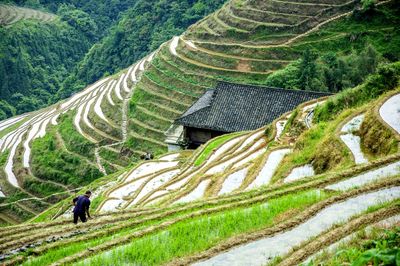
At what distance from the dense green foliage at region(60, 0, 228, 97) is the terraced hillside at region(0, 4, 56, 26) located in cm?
2632

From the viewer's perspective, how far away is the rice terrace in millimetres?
7250

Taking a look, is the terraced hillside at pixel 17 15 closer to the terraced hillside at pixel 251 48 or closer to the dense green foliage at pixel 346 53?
the terraced hillside at pixel 251 48

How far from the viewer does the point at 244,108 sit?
28.2 metres

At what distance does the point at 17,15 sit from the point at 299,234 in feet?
319

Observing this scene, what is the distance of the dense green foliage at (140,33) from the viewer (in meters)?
64.1

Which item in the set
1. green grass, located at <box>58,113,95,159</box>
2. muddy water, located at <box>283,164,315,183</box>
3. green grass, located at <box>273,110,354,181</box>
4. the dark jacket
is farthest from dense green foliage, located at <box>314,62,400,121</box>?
green grass, located at <box>58,113,95,159</box>

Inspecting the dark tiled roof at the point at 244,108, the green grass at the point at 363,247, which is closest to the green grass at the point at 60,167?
the dark tiled roof at the point at 244,108

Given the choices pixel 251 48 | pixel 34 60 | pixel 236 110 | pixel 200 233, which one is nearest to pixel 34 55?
pixel 34 60

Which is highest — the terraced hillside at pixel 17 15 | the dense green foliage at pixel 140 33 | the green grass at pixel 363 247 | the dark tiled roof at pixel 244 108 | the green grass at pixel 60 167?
the terraced hillside at pixel 17 15

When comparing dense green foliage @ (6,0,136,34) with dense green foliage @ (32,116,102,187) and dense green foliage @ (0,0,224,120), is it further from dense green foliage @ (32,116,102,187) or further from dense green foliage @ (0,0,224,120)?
dense green foliage @ (32,116,102,187)

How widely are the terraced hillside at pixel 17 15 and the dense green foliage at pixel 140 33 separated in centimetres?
2632

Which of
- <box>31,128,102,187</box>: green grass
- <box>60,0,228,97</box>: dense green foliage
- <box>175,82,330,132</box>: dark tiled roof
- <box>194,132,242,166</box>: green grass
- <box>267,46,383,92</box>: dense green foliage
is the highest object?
<box>60,0,228,97</box>: dense green foliage

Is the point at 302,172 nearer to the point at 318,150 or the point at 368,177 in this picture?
the point at 318,150

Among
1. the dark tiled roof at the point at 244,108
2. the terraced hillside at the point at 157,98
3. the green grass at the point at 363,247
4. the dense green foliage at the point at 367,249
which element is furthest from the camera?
the terraced hillside at the point at 157,98
